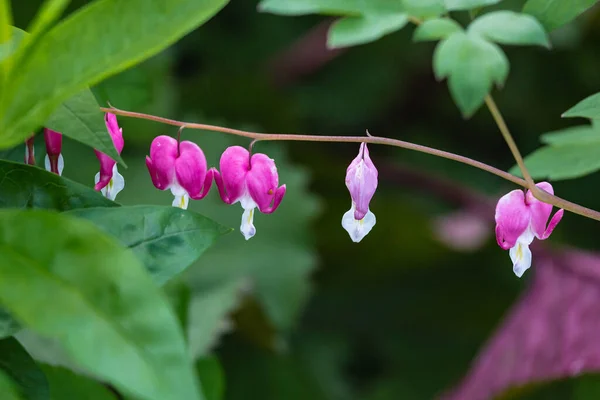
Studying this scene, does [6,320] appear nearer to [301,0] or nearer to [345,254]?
[301,0]

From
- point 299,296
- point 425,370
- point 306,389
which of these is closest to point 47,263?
point 299,296

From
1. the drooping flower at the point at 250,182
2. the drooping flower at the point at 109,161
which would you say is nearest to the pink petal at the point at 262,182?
the drooping flower at the point at 250,182

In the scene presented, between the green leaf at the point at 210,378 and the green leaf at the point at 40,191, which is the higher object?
the green leaf at the point at 40,191

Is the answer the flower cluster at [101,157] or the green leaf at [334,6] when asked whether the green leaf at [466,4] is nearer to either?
the green leaf at [334,6]

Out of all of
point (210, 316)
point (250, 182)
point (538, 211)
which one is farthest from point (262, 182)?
point (210, 316)

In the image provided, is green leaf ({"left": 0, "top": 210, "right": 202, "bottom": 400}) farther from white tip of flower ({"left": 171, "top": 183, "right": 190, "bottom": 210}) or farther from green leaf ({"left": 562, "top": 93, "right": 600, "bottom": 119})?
green leaf ({"left": 562, "top": 93, "right": 600, "bottom": 119})

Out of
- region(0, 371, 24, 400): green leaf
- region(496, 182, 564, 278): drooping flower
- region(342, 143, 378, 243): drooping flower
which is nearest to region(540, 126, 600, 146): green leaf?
region(496, 182, 564, 278): drooping flower
